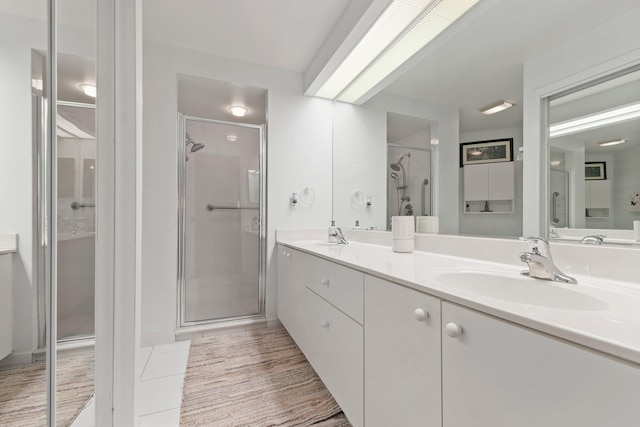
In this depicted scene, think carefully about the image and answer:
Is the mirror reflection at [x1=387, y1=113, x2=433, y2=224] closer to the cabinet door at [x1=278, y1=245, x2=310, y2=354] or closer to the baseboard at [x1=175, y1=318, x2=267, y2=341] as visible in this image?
the cabinet door at [x1=278, y1=245, x2=310, y2=354]

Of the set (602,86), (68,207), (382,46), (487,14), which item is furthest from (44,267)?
(382,46)

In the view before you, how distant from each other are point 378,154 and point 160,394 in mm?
2033

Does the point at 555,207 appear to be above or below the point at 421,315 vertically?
above

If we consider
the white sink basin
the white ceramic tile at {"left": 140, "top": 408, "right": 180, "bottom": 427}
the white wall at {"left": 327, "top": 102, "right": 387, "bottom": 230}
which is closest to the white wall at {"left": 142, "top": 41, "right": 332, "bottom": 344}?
the white wall at {"left": 327, "top": 102, "right": 387, "bottom": 230}

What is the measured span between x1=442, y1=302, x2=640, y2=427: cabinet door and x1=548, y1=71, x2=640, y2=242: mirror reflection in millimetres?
683

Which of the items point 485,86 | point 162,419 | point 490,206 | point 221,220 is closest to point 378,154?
point 485,86

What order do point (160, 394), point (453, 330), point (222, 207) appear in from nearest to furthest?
point (453, 330) → point (160, 394) → point (222, 207)

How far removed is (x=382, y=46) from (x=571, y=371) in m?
1.90

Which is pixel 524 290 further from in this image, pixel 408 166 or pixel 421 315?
pixel 408 166

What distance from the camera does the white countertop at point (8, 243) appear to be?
43 centimetres

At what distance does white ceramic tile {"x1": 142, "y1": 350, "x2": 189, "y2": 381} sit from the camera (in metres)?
1.61

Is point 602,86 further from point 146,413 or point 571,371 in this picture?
point 146,413

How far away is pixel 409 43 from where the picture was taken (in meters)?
1.62

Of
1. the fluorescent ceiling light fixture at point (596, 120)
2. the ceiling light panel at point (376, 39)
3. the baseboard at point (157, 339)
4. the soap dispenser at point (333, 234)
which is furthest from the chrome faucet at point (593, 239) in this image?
the baseboard at point (157, 339)
